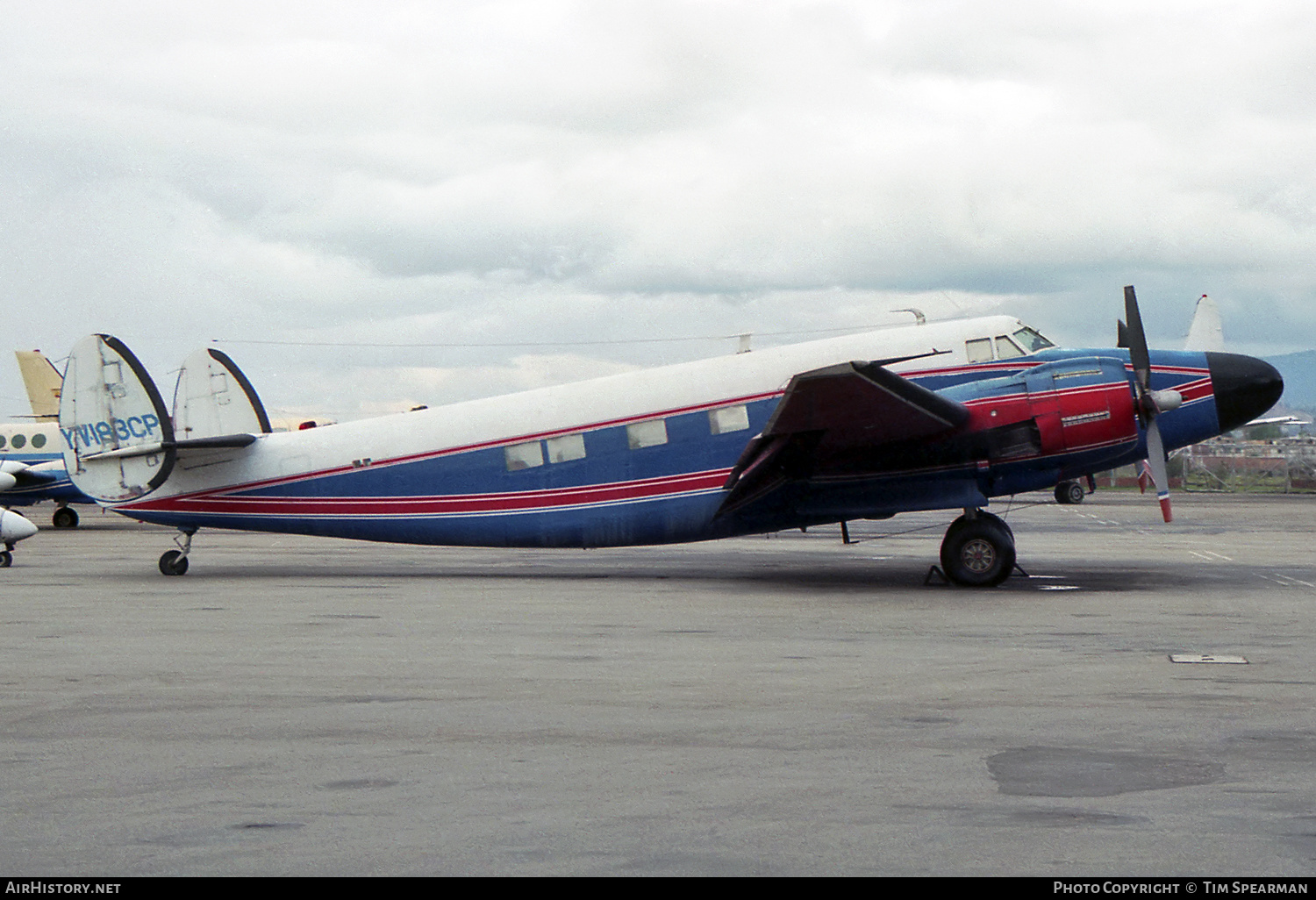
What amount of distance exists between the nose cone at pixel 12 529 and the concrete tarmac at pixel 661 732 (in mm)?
5617

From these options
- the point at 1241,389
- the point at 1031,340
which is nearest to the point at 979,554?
the point at 1031,340

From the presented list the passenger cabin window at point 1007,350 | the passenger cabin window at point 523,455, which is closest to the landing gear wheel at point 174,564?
the passenger cabin window at point 523,455

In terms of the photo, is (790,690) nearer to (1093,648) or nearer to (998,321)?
(1093,648)

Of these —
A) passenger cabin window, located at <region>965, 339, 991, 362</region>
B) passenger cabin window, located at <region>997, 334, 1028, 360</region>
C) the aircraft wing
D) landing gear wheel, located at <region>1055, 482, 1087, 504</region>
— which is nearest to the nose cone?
the aircraft wing

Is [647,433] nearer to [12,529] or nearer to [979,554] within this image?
[979,554]

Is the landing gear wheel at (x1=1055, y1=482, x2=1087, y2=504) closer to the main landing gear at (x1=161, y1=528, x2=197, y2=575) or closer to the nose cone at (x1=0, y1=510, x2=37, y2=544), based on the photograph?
the main landing gear at (x1=161, y1=528, x2=197, y2=575)

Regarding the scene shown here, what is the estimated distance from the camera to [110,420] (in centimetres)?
2195

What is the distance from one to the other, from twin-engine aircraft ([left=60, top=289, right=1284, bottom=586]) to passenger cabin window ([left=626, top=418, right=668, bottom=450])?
0.09 feet

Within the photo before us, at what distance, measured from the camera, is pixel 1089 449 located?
18078 millimetres

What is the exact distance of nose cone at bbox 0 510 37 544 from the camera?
76.5 ft

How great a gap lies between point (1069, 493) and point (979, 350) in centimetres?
1890

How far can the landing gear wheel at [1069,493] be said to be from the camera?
33.9 metres

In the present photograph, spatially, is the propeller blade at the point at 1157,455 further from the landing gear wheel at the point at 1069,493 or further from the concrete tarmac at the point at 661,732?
the landing gear wheel at the point at 1069,493
